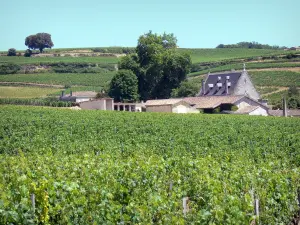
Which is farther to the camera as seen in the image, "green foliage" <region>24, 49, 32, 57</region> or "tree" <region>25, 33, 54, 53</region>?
"tree" <region>25, 33, 54, 53</region>

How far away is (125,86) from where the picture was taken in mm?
73938

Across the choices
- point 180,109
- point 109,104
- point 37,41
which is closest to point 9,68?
point 37,41

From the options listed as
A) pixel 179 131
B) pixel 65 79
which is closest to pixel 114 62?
pixel 65 79

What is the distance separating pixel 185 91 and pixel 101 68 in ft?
171

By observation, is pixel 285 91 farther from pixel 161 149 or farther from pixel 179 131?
pixel 161 149

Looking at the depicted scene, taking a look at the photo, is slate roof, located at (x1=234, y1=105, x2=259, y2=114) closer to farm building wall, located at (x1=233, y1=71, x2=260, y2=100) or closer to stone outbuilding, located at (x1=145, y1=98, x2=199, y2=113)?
stone outbuilding, located at (x1=145, y1=98, x2=199, y2=113)

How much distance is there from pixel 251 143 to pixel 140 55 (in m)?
56.3

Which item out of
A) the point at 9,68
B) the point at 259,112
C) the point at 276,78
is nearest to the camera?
the point at 259,112

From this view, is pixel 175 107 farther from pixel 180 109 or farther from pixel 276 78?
pixel 276 78

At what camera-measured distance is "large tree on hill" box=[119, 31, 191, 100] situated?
78000 mm

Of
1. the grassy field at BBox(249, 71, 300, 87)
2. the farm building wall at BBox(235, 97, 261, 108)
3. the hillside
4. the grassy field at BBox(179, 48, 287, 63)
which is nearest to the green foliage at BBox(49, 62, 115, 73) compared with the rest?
the hillside

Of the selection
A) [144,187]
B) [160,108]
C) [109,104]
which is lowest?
[160,108]

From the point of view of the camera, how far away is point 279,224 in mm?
12258

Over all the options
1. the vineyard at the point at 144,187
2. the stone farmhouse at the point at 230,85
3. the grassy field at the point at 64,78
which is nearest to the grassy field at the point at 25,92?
the grassy field at the point at 64,78
